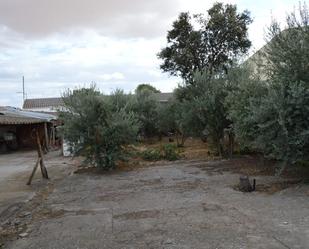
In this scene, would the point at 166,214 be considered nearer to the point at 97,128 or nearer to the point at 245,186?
the point at 245,186

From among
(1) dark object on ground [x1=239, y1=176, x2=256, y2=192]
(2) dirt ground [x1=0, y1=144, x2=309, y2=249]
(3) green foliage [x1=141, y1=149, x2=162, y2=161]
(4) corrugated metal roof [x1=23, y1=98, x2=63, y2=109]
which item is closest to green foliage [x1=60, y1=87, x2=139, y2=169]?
(2) dirt ground [x1=0, y1=144, x2=309, y2=249]

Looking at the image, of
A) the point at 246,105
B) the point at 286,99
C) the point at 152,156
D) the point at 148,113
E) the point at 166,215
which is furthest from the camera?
the point at 148,113

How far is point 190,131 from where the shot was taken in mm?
17641

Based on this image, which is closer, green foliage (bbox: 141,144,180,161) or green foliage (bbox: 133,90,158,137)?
green foliage (bbox: 141,144,180,161)

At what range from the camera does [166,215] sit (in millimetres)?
7562

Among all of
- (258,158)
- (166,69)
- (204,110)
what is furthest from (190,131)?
(166,69)

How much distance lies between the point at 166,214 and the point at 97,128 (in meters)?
7.38

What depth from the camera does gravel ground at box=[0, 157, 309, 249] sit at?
5.97 m

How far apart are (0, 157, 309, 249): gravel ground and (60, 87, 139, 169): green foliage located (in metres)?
2.66

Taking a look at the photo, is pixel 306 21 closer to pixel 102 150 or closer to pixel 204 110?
pixel 204 110

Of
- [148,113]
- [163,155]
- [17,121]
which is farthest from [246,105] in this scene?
[17,121]

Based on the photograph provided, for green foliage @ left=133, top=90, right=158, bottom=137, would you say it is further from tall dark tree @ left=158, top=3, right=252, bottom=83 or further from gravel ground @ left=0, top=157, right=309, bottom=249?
gravel ground @ left=0, top=157, right=309, bottom=249

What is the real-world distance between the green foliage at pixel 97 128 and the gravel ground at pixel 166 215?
266 cm

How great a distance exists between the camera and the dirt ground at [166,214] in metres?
6.00
